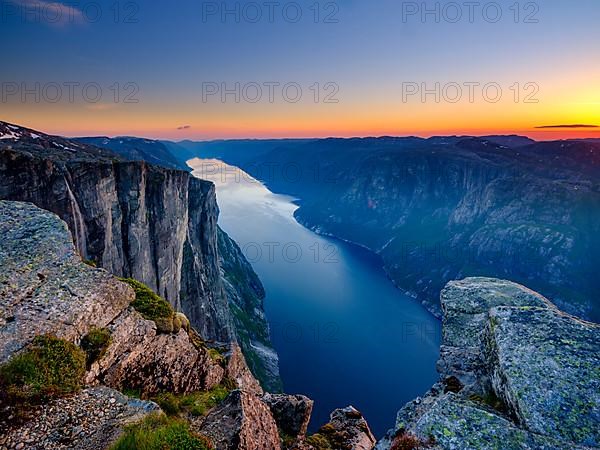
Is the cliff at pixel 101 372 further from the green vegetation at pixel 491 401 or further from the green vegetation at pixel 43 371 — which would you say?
the green vegetation at pixel 491 401

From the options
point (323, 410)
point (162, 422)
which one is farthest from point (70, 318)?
point (323, 410)

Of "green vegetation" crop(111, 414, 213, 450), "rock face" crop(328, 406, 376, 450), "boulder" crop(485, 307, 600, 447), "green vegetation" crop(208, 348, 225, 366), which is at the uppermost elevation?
"boulder" crop(485, 307, 600, 447)

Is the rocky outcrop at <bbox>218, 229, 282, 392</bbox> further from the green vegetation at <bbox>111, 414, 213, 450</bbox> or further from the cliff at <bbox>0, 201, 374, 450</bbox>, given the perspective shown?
the green vegetation at <bbox>111, 414, 213, 450</bbox>

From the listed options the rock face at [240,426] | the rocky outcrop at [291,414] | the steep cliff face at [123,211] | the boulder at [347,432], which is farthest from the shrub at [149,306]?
the steep cliff face at [123,211]

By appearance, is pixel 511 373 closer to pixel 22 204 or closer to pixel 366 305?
pixel 22 204

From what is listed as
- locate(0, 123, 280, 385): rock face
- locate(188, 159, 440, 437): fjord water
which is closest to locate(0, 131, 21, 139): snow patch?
locate(0, 123, 280, 385): rock face

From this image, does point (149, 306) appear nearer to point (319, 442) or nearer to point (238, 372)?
point (238, 372)

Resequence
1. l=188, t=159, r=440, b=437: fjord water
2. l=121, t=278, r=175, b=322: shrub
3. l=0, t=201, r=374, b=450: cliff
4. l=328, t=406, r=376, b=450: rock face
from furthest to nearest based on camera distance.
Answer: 1. l=188, t=159, r=440, b=437: fjord water
2. l=328, t=406, r=376, b=450: rock face
3. l=121, t=278, r=175, b=322: shrub
4. l=0, t=201, r=374, b=450: cliff
